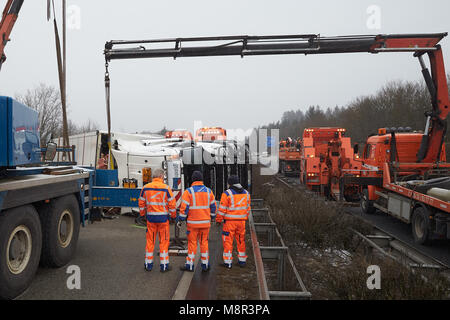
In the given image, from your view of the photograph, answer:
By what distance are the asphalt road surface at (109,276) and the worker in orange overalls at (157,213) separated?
0.83 feet

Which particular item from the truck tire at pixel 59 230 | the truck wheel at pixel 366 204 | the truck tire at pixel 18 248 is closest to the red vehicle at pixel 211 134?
the truck wheel at pixel 366 204

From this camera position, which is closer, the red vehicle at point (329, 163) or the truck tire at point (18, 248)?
the truck tire at point (18, 248)

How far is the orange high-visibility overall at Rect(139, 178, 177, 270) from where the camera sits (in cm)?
501

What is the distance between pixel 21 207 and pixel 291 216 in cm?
586

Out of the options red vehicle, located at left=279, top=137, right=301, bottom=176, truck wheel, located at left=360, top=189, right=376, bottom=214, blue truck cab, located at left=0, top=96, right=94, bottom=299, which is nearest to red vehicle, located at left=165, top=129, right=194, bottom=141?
truck wheel, located at left=360, top=189, right=376, bottom=214

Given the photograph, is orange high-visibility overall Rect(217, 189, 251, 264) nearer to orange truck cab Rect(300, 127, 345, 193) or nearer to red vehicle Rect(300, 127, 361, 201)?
red vehicle Rect(300, 127, 361, 201)

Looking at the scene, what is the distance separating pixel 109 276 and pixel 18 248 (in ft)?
4.21

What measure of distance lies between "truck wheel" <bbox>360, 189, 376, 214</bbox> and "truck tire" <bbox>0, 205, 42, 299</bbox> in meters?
9.56

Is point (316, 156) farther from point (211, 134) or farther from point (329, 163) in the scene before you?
point (211, 134)

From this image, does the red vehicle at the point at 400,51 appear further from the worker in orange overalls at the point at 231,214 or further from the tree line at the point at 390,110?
the tree line at the point at 390,110

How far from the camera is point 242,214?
5324 millimetres

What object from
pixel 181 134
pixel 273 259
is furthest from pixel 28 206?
pixel 181 134

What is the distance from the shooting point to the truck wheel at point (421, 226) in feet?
23.4
